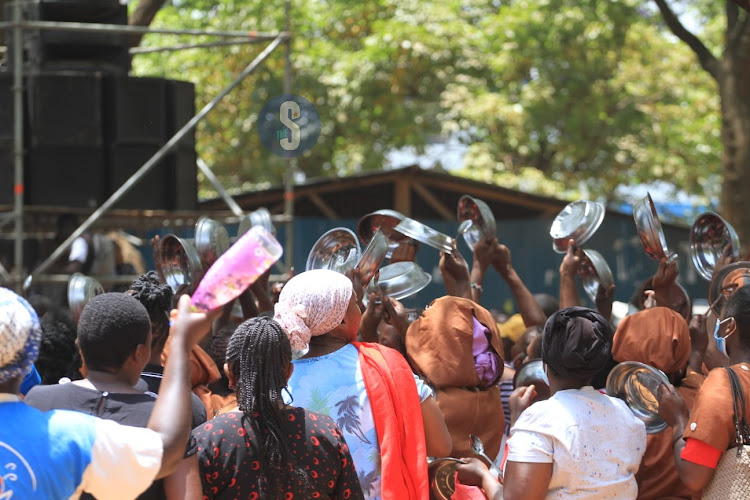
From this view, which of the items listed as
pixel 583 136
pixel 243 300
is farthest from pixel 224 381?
pixel 583 136

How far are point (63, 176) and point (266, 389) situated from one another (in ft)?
19.2

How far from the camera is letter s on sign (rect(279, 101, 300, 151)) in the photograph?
20.8 feet

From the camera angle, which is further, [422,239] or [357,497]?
[422,239]

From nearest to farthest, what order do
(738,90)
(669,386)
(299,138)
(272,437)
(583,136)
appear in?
(272,437), (669,386), (299,138), (738,90), (583,136)

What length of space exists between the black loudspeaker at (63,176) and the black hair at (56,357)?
3.80 m

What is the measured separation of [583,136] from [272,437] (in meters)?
13.7

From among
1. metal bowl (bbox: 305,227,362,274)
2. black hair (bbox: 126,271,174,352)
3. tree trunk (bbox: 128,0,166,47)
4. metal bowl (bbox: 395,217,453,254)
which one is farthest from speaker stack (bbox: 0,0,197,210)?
black hair (bbox: 126,271,174,352)

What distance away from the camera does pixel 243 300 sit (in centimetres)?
471

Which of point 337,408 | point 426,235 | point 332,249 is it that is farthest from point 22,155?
point 337,408

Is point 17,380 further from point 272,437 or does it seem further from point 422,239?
point 422,239

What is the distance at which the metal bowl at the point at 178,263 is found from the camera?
4809 millimetres

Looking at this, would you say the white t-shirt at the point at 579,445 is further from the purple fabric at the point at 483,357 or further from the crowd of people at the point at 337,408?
the purple fabric at the point at 483,357

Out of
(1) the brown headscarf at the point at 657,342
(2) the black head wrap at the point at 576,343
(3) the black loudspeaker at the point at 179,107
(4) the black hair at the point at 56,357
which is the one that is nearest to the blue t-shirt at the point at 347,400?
(2) the black head wrap at the point at 576,343

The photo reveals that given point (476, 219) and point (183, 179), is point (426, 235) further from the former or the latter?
point (183, 179)
